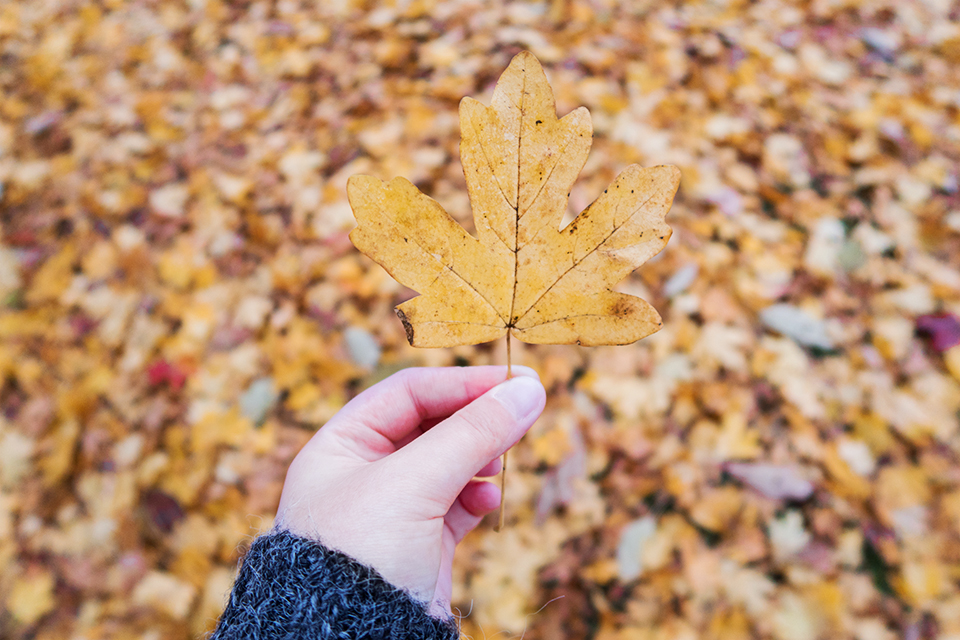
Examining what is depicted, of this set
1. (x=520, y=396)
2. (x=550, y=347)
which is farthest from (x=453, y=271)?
(x=550, y=347)

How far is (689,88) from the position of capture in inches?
101

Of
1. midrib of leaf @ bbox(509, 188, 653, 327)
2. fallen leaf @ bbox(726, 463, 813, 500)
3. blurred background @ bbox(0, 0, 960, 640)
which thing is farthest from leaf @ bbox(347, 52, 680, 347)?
fallen leaf @ bbox(726, 463, 813, 500)

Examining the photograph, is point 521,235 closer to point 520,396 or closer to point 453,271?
point 453,271

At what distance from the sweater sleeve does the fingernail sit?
416mm

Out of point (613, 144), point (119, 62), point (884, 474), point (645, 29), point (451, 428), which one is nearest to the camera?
point (451, 428)

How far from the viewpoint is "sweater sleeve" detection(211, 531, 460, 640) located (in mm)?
961

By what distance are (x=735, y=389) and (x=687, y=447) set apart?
0.28m

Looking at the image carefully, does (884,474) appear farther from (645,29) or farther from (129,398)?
(129,398)

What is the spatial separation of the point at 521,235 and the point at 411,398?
66 centimetres

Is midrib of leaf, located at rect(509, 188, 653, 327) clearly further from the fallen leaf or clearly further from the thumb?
the fallen leaf

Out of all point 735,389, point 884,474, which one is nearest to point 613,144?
point 735,389

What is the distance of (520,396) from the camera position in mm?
1169

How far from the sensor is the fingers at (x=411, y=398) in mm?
1398

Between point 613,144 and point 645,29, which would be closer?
point 613,144
